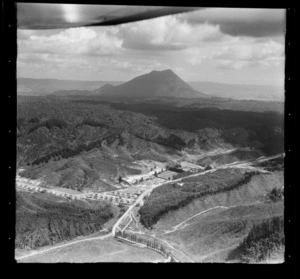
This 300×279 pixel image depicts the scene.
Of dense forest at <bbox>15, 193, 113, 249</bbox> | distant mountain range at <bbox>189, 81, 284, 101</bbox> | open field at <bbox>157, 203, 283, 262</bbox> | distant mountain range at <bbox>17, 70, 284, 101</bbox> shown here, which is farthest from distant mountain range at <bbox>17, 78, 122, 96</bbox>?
open field at <bbox>157, 203, 283, 262</bbox>

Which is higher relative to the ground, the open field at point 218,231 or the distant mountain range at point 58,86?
the distant mountain range at point 58,86

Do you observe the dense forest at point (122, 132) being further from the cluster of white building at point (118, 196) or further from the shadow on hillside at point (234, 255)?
the shadow on hillside at point (234, 255)

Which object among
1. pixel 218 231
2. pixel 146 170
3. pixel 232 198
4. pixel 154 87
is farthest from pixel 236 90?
pixel 218 231

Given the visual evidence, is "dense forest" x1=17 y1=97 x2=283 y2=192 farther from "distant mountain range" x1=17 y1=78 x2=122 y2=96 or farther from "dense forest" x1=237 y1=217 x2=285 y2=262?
"dense forest" x1=237 y1=217 x2=285 y2=262

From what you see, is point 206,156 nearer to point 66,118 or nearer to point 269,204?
point 269,204

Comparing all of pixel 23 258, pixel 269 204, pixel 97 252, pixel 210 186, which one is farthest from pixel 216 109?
pixel 23 258

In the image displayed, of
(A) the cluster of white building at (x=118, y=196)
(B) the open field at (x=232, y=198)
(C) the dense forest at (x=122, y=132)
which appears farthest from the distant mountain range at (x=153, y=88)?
(A) the cluster of white building at (x=118, y=196)

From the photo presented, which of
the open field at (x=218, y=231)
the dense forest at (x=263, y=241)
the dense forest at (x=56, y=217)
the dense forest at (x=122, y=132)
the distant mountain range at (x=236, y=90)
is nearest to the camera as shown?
the dense forest at (x=263, y=241)
